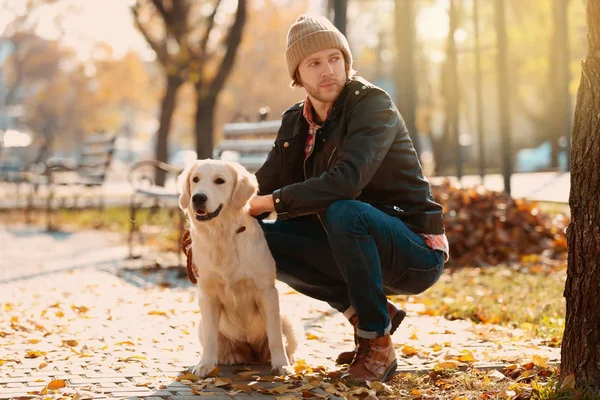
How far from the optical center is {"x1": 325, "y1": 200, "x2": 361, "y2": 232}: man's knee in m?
4.15

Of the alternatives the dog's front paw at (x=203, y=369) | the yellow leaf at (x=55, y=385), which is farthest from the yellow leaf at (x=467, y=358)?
the yellow leaf at (x=55, y=385)

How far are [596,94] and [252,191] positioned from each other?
1773 millimetres

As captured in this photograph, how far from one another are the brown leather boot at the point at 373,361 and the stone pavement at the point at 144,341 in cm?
25

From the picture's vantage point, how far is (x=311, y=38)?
14.6ft

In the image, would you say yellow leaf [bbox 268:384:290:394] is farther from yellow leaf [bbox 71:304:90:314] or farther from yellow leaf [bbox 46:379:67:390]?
yellow leaf [bbox 71:304:90:314]

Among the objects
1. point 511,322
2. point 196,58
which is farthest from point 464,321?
point 196,58

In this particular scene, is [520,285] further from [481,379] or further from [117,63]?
[117,63]

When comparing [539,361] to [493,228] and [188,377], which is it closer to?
[188,377]

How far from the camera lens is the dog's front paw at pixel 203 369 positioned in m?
4.34

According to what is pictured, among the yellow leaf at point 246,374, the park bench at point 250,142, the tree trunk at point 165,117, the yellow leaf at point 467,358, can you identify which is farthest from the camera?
the tree trunk at point 165,117

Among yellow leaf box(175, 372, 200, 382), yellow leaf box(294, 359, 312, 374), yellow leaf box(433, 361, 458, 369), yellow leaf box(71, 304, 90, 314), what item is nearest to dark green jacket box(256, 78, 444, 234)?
yellow leaf box(433, 361, 458, 369)

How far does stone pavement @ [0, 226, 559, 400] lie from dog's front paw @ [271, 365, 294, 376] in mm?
88

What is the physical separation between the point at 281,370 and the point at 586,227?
1692 millimetres

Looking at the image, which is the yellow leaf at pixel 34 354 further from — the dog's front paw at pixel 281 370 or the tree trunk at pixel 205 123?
the tree trunk at pixel 205 123
